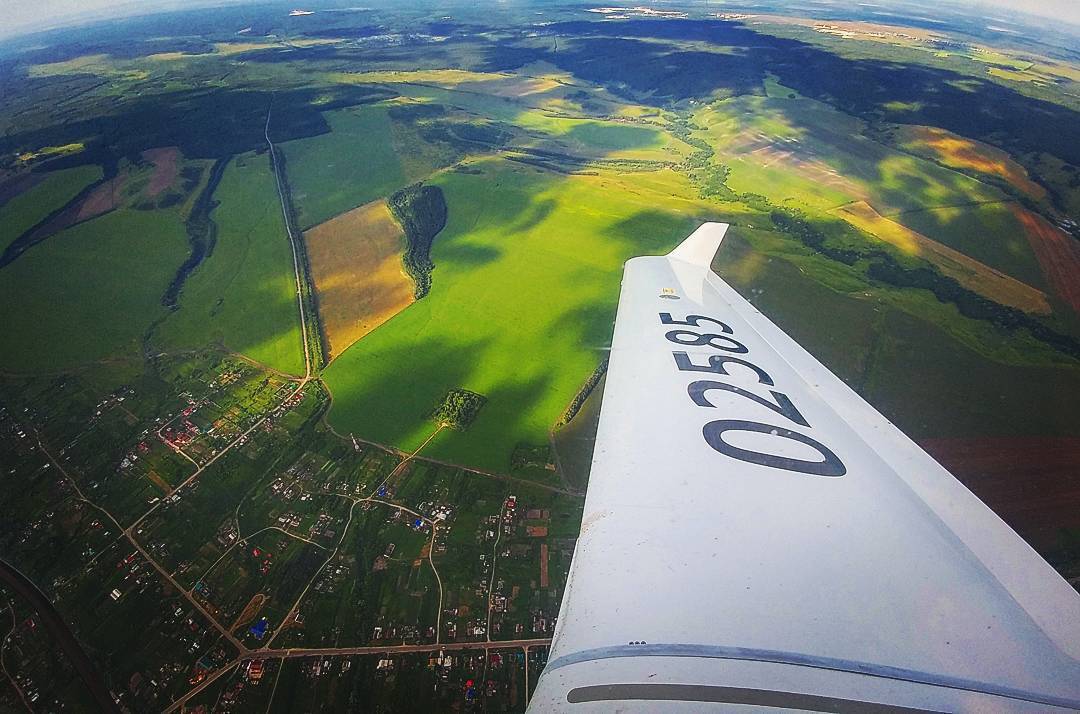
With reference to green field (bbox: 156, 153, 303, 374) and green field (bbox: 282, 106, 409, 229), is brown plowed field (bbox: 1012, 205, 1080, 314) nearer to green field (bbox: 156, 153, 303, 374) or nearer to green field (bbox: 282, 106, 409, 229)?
green field (bbox: 156, 153, 303, 374)

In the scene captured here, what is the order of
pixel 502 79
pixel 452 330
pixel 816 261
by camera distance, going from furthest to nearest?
1. pixel 502 79
2. pixel 816 261
3. pixel 452 330

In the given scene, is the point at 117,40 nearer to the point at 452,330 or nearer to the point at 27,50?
the point at 27,50

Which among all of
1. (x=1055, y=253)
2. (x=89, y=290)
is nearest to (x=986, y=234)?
(x=1055, y=253)

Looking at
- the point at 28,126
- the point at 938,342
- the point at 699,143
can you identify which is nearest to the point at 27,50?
the point at 28,126

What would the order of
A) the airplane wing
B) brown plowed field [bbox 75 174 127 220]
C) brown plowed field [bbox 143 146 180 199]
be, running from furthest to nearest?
1. brown plowed field [bbox 143 146 180 199]
2. brown plowed field [bbox 75 174 127 220]
3. the airplane wing

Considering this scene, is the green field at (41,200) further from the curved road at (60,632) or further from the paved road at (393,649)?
the paved road at (393,649)

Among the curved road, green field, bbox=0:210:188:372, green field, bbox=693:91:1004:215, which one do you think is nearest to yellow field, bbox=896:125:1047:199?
green field, bbox=693:91:1004:215
